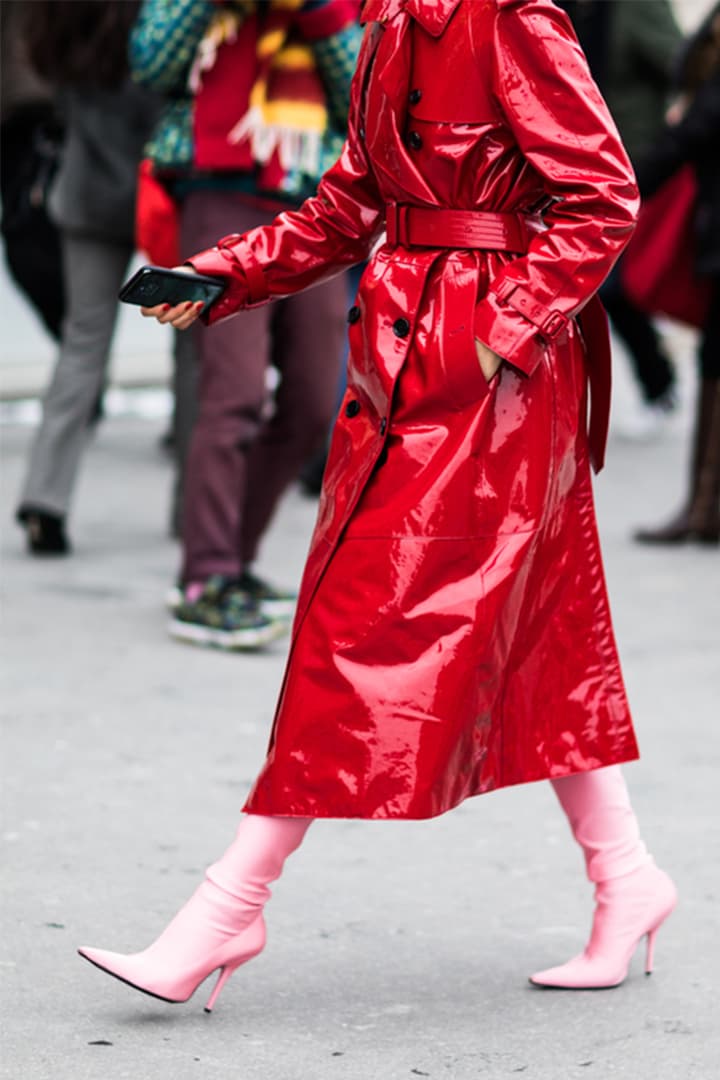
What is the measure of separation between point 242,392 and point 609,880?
2657 millimetres

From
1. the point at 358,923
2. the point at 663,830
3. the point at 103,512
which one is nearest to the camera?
the point at 358,923

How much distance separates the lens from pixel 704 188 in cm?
720

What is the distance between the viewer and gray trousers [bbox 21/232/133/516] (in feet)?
22.4

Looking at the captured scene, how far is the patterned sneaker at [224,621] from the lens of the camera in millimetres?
5715

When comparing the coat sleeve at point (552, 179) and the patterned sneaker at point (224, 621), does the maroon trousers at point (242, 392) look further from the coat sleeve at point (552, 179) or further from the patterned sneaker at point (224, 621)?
the coat sleeve at point (552, 179)

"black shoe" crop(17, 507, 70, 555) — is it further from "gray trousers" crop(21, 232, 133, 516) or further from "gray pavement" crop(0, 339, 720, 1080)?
"gray pavement" crop(0, 339, 720, 1080)

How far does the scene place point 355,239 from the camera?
3471 millimetres

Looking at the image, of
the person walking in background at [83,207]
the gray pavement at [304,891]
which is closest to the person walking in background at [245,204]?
the gray pavement at [304,891]

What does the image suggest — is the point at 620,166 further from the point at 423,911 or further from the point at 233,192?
the point at 233,192

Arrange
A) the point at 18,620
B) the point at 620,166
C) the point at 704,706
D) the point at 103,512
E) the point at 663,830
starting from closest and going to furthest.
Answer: the point at 620,166 → the point at 663,830 → the point at 704,706 → the point at 18,620 → the point at 103,512

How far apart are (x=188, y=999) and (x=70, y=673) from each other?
230cm

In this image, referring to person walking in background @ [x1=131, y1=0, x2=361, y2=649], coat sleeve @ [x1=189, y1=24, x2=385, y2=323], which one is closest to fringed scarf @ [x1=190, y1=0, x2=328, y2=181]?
person walking in background @ [x1=131, y1=0, x2=361, y2=649]

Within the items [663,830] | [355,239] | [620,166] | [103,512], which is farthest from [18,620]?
[620,166]

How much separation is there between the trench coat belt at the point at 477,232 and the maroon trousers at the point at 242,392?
244cm
